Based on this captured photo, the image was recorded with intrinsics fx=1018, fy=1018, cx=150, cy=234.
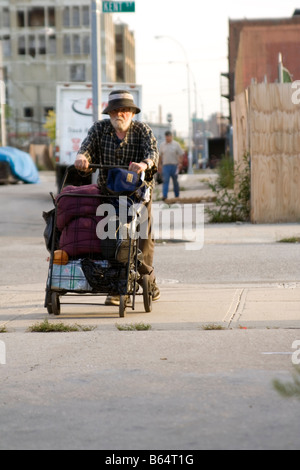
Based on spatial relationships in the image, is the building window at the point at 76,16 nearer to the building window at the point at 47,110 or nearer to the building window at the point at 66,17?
the building window at the point at 66,17

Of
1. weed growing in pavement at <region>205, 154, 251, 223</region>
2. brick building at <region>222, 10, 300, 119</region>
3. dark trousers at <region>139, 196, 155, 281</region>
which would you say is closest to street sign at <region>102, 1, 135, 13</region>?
weed growing in pavement at <region>205, 154, 251, 223</region>

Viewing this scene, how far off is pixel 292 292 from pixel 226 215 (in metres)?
9.19

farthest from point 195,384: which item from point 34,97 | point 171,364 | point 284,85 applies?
point 34,97

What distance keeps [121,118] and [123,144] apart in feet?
0.73

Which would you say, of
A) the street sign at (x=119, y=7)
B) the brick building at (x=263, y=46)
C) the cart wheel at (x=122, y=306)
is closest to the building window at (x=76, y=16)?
the brick building at (x=263, y=46)

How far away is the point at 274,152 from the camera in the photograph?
1777cm

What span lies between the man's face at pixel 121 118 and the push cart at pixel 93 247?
2.24ft

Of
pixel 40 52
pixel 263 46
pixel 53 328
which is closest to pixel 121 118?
pixel 53 328

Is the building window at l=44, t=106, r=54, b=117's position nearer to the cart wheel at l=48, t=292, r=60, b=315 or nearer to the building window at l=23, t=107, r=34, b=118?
the building window at l=23, t=107, r=34, b=118

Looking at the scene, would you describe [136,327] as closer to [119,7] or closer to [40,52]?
[119,7]

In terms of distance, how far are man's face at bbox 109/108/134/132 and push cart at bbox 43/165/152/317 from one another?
0.68m

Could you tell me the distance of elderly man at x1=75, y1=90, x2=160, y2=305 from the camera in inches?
341

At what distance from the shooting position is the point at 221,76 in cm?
7462
